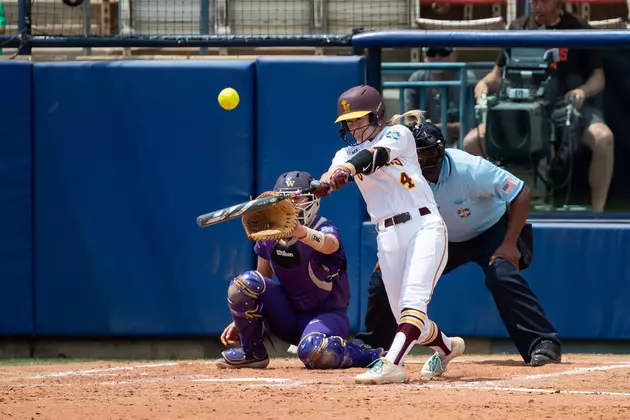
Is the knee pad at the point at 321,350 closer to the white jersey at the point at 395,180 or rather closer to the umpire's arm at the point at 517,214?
the white jersey at the point at 395,180

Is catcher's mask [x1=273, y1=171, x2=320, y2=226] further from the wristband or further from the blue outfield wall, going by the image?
the blue outfield wall

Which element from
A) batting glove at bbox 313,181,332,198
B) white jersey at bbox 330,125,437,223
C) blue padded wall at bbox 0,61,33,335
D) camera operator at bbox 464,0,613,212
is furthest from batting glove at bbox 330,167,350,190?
blue padded wall at bbox 0,61,33,335

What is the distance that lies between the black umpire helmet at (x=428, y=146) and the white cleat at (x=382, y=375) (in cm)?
128

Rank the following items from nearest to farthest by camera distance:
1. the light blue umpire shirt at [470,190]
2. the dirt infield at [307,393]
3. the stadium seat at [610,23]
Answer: the dirt infield at [307,393] → the light blue umpire shirt at [470,190] → the stadium seat at [610,23]

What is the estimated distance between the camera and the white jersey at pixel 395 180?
505cm

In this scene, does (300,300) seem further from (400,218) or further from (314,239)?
(400,218)

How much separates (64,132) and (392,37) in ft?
7.32

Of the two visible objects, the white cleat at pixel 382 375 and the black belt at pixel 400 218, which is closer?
the white cleat at pixel 382 375

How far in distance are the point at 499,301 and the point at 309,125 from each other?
6.10ft

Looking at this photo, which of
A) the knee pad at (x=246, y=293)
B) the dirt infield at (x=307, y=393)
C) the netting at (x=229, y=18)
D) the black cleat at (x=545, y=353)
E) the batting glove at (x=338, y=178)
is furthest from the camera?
the netting at (x=229, y=18)

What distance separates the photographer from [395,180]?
507 centimetres

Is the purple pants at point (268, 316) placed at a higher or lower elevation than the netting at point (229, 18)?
lower

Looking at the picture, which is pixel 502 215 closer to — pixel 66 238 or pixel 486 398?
pixel 486 398

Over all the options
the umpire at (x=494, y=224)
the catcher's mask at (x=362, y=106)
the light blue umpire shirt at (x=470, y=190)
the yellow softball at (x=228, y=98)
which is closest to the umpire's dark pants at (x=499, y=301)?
the umpire at (x=494, y=224)
